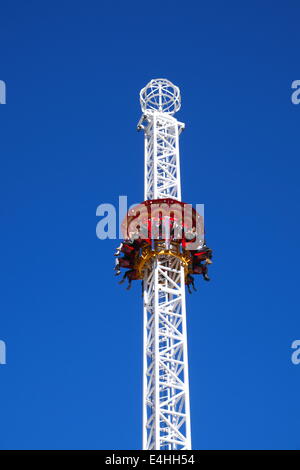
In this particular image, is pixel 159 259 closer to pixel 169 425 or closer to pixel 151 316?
pixel 151 316

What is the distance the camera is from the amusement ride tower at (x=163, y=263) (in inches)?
2328

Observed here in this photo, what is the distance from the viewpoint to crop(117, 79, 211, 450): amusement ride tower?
59125mm

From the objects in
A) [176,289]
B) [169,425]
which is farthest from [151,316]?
[169,425]

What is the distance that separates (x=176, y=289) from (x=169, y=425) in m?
10.1

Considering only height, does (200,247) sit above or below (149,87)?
below

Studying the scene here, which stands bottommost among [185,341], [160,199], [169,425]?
[169,425]

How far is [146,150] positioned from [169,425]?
23206mm

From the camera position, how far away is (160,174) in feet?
237

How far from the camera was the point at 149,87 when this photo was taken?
252 feet

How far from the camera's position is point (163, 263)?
65.8 meters

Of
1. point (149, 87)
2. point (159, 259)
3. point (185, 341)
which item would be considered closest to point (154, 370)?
point (185, 341)

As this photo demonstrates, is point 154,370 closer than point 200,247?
Yes
